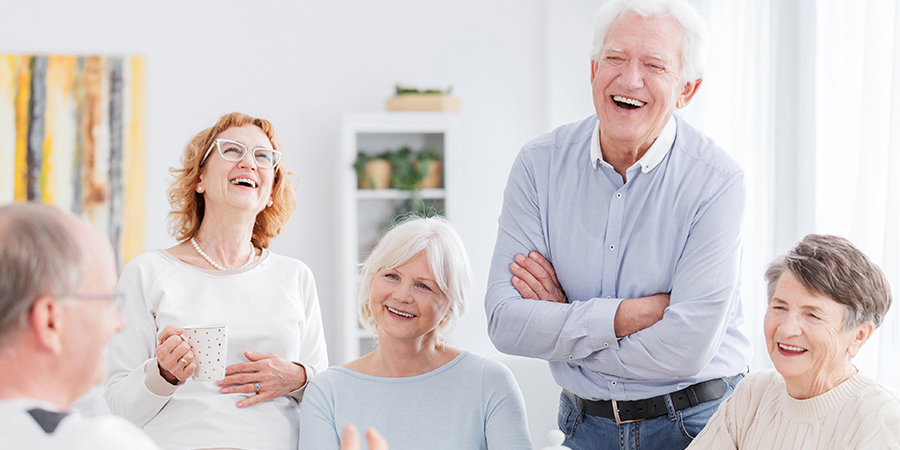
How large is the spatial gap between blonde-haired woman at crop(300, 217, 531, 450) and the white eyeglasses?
1.32ft

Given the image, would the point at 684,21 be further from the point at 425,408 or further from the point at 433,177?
the point at 433,177

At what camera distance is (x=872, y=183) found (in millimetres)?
2262

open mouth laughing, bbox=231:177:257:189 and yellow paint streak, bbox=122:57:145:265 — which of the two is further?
yellow paint streak, bbox=122:57:145:265

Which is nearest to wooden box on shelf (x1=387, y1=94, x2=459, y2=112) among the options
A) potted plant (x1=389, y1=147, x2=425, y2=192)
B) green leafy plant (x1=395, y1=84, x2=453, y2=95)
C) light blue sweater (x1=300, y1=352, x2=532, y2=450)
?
green leafy plant (x1=395, y1=84, x2=453, y2=95)

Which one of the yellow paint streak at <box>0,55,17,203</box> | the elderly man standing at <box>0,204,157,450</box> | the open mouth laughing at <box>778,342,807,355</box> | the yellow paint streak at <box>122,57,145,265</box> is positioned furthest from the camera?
the yellow paint streak at <box>122,57,145,265</box>

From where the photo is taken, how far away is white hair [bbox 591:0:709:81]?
1638mm

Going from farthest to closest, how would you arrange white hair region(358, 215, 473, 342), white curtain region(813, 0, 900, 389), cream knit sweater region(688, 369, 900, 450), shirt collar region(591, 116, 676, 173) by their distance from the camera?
white curtain region(813, 0, 900, 389)
white hair region(358, 215, 473, 342)
shirt collar region(591, 116, 676, 173)
cream knit sweater region(688, 369, 900, 450)

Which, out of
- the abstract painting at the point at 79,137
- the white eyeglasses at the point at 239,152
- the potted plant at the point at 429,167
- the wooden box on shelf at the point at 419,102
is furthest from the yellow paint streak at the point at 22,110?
the white eyeglasses at the point at 239,152

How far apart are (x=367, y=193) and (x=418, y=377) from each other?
7.94ft

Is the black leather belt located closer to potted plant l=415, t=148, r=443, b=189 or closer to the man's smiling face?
the man's smiling face

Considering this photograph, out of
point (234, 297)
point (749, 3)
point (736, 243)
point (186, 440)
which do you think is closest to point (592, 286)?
point (736, 243)

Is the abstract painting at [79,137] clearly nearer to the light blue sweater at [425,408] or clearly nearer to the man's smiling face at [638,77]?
the light blue sweater at [425,408]

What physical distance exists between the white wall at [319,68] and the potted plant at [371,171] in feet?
1.19

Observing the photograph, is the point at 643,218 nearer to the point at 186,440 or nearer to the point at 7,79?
the point at 186,440
